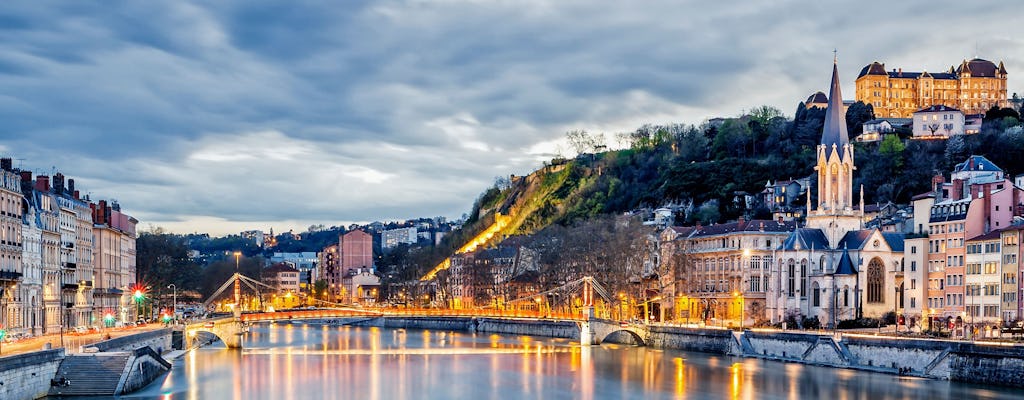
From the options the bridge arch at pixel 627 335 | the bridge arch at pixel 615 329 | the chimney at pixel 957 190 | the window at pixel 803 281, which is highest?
the chimney at pixel 957 190

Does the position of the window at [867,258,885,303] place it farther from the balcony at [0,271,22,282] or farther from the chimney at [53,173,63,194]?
the balcony at [0,271,22,282]

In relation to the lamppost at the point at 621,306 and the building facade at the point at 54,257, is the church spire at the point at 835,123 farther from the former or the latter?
the building facade at the point at 54,257

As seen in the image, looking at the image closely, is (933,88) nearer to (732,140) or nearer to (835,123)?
(732,140)

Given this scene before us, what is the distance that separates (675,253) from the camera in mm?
89188

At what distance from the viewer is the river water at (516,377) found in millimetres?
48656

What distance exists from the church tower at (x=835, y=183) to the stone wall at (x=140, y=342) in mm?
42148

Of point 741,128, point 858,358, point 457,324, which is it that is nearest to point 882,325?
point 858,358

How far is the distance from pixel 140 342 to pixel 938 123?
83696mm

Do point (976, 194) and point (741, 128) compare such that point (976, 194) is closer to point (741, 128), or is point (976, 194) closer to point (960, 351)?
point (960, 351)

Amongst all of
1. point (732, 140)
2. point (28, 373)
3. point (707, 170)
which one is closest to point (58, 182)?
point (28, 373)

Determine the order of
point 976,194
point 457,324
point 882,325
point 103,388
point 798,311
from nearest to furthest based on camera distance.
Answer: point 103,388
point 976,194
point 882,325
point 798,311
point 457,324

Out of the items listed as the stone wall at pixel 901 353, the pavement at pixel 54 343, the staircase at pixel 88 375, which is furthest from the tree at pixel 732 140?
the staircase at pixel 88 375

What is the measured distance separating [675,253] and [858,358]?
110 ft

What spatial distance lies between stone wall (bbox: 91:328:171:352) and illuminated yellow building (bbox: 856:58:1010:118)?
8712 cm
